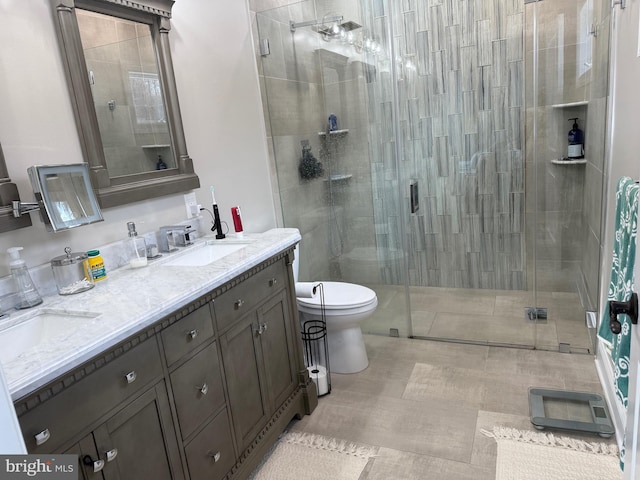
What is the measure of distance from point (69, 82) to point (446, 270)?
2936 millimetres

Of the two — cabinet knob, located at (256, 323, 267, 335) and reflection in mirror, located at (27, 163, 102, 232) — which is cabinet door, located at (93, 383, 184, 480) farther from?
reflection in mirror, located at (27, 163, 102, 232)

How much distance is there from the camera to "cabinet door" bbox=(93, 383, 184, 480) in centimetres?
123

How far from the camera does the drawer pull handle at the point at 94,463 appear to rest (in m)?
1.16

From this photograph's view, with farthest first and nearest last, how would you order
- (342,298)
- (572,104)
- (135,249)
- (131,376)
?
(572,104), (342,298), (135,249), (131,376)

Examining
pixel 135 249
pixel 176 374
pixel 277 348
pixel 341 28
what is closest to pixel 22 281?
pixel 135 249

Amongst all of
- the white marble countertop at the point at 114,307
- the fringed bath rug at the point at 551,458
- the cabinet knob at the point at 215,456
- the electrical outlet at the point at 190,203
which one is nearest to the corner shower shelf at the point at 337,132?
the electrical outlet at the point at 190,203

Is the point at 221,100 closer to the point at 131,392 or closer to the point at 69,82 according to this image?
the point at 69,82

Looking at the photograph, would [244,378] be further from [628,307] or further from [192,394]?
[628,307]

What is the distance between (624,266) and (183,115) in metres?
2.04

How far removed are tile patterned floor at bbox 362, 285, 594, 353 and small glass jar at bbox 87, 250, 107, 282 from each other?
198cm

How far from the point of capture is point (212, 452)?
1.64 metres

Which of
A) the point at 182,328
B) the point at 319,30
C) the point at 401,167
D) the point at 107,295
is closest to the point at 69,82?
the point at 107,295

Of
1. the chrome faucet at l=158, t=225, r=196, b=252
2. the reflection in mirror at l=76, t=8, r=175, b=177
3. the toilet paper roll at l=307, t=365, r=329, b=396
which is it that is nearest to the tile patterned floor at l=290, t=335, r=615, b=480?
the toilet paper roll at l=307, t=365, r=329, b=396

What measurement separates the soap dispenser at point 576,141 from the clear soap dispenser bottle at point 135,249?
8.94ft
